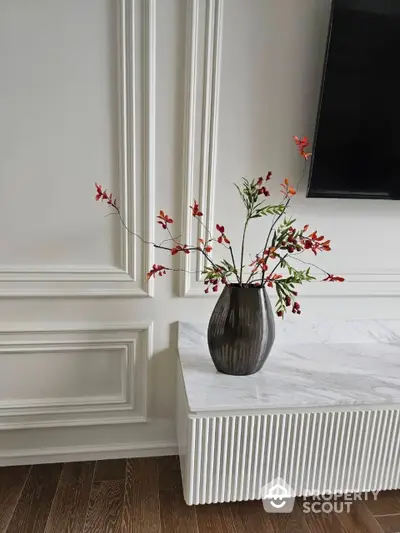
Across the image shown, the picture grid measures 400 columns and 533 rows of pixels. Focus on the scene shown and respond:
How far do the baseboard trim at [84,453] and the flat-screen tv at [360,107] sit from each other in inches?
49.4

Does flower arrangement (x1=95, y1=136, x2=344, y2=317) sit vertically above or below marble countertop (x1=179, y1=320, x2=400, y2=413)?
above

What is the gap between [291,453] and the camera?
4.14ft

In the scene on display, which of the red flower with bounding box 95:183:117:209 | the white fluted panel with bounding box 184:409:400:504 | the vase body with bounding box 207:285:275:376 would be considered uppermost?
the red flower with bounding box 95:183:117:209

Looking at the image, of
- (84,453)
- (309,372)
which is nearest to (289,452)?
(309,372)

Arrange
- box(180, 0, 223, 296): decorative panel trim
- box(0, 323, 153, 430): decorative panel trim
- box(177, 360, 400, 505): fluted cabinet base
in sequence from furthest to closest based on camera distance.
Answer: box(0, 323, 153, 430): decorative panel trim
box(180, 0, 223, 296): decorative panel trim
box(177, 360, 400, 505): fluted cabinet base

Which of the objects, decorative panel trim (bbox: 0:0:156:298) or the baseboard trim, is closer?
decorative panel trim (bbox: 0:0:156:298)

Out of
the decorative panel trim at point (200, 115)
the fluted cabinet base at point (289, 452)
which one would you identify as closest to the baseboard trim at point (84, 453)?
the fluted cabinet base at point (289, 452)

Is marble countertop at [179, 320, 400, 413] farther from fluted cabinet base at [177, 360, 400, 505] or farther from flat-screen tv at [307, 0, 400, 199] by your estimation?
flat-screen tv at [307, 0, 400, 199]

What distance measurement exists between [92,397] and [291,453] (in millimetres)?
815

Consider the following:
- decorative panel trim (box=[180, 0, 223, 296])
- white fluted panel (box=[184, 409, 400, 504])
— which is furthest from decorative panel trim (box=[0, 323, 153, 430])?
white fluted panel (box=[184, 409, 400, 504])

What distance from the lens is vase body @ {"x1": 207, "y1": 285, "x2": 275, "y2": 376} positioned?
4.18 ft

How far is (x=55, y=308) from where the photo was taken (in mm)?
1470

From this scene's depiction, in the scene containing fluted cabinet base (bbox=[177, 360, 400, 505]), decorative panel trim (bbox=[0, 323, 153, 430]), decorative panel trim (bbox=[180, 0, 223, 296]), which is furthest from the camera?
decorative panel trim (bbox=[0, 323, 153, 430])

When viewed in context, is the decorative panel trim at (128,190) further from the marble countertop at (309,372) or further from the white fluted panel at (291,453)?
the white fluted panel at (291,453)
